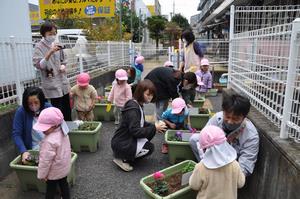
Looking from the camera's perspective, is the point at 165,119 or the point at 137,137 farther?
the point at 165,119

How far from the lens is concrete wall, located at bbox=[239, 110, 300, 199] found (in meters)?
2.04

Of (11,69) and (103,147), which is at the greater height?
→ (11,69)

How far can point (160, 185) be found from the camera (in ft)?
8.78

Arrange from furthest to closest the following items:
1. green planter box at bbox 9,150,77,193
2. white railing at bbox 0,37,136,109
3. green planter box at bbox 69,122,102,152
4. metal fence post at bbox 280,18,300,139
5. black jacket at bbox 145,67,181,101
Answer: black jacket at bbox 145,67,181,101, green planter box at bbox 69,122,102,152, white railing at bbox 0,37,136,109, green planter box at bbox 9,150,77,193, metal fence post at bbox 280,18,300,139

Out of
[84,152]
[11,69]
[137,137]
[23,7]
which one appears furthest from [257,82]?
[23,7]

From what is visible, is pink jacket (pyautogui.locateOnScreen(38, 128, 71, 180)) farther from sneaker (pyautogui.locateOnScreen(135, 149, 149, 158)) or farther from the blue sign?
the blue sign

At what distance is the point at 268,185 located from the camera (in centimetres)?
243

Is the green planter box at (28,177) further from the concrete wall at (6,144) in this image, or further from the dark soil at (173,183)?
the dark soil at (173,183)

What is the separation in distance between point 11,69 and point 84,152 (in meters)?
1.60

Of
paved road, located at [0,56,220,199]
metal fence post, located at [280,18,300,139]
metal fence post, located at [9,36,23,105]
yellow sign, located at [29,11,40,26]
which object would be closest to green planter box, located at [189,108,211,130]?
paved road, located at [0,56,220,199]

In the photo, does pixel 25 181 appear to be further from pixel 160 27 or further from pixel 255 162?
pixel 160 27

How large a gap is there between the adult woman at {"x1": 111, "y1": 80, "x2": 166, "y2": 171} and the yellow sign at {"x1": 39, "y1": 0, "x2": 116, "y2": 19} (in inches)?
690

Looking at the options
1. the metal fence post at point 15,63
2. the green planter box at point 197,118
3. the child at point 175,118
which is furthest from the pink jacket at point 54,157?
the green planter box at point 197,118

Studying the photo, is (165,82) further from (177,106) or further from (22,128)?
(22,128)
